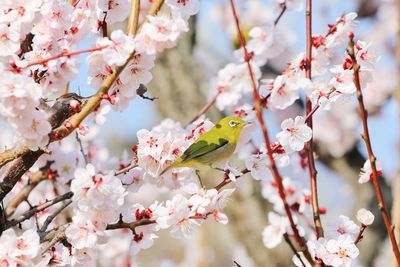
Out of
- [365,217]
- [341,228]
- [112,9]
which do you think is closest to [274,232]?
[341,228]

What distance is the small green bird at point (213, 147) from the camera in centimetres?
148

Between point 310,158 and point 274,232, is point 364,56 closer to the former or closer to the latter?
point 310,158

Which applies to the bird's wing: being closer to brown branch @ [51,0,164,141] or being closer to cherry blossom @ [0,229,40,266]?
brown branch @ [51,0,164,141]

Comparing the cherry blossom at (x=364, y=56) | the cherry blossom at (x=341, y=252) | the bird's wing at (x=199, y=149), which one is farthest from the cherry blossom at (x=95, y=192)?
the cherry blossom at (x=364, y=56)

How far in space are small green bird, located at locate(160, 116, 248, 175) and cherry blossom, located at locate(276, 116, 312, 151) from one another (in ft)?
0.45

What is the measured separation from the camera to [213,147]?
1495 millimetres

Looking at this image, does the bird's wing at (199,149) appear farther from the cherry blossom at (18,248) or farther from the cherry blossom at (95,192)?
the cherry blossom at (18,248)

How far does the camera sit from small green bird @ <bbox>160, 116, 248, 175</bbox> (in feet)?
4.85

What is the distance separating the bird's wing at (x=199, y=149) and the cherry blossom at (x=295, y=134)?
5.8 inches

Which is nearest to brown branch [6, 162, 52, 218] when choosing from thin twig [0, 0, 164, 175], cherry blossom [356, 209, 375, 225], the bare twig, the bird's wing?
the bare twig

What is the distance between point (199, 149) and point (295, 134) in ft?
0.72

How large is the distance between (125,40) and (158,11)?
0.16m

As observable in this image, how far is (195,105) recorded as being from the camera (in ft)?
11.0

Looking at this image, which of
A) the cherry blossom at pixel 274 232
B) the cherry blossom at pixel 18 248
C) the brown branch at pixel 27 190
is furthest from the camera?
the cherry blossom at pixel 274 232
